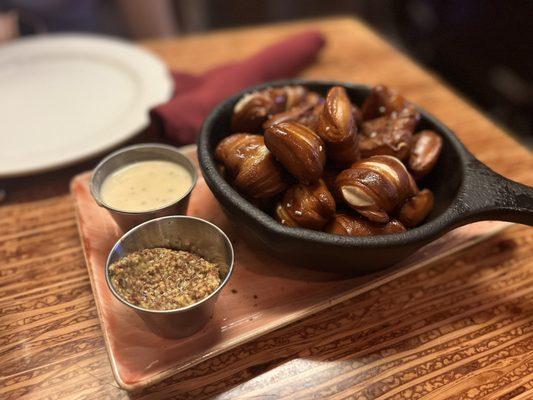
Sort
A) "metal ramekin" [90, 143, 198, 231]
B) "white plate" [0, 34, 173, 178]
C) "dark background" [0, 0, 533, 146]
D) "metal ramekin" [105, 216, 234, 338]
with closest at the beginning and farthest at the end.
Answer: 1. "metal ramekin" [105, 216, 234, 338]
2. "metal ramekin" [90, 143, 198, 231]
3. "white plate" [0, 34, 173, 178]
4. "dark background" [0, 0, 533, 146]

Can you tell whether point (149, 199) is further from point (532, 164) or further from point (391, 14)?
point (391, 14)

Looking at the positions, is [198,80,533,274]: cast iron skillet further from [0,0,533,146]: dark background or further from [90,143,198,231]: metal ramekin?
[0,0,533,146]: dark background

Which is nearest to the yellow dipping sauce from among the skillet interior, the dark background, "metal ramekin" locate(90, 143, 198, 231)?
"metal ramekin" locate(90, 143, 198, 231)

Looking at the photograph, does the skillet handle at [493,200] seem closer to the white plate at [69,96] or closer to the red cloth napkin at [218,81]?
the red cloth napkin at [218,81]

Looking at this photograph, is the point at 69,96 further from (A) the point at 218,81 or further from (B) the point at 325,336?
(B) the point at 325,336

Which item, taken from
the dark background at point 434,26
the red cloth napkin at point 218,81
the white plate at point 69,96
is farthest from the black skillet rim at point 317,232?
the dark background at point 434,26

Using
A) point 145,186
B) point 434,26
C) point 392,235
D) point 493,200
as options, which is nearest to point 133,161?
point 145,186

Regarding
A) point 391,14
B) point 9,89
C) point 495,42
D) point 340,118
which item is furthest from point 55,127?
point 391,14
